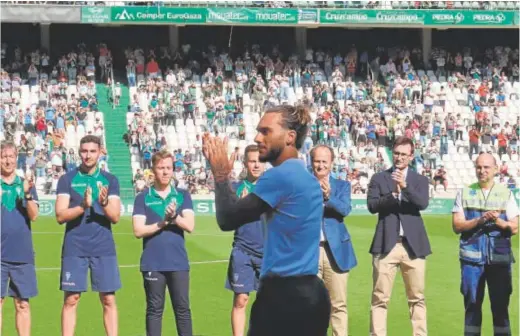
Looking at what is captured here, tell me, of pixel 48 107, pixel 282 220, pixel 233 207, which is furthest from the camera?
pixel 48 107

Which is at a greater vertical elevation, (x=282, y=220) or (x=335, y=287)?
(x=282, y=220)

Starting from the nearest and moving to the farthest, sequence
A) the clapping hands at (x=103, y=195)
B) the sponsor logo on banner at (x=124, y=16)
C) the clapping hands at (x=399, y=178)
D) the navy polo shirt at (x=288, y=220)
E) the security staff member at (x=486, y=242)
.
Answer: the navy polo shirt at (x=288, y=220)
the clapping hands at (x=103, y=195)
the security staff member at (x=486, y=242)
the clapping hands at (x=399, y=178)
the sponsor logo on banner at (x=124, y=16)

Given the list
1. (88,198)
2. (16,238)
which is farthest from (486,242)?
(16,238)

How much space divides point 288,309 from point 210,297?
9343 mm

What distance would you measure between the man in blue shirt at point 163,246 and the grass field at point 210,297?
231 cm

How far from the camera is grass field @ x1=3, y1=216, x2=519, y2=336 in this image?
12.3m

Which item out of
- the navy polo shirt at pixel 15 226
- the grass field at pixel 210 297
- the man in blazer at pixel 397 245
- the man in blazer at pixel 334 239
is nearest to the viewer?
the navy polo shirt at pixel 15 226

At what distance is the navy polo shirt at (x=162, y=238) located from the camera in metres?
9.61

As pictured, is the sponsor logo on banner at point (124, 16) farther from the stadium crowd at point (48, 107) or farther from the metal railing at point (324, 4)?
the stadium crowd at point (48, 107)

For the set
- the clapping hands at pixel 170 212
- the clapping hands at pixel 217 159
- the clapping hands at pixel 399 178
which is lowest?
the clapping hands at pixel 170 212

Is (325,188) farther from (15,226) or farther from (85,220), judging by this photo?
(15,226)

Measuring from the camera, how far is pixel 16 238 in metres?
9.56

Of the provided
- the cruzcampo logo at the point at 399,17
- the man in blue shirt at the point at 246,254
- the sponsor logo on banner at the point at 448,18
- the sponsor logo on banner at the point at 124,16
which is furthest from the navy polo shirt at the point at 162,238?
the sponsor logo on banner at the point at 448,18

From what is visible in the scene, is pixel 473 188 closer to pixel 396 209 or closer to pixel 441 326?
pixel 396 209
